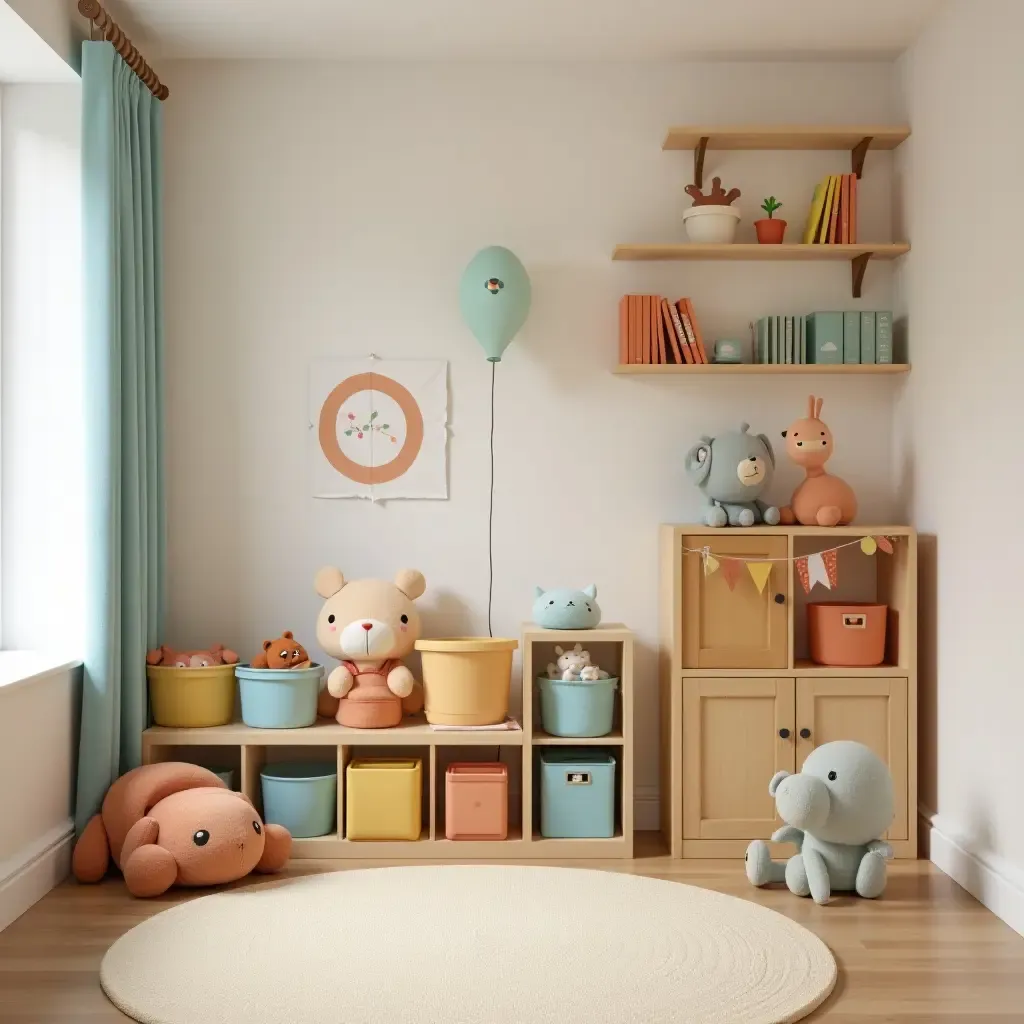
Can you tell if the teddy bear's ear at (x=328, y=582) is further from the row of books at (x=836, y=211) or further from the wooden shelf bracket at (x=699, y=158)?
the row of books at (x=836, y=211)

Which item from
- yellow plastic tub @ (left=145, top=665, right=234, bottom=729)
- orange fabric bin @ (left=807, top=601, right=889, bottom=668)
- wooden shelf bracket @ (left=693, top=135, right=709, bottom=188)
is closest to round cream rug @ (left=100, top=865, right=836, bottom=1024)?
yellow plastic tub @ (left=145, top=665, right=234, bottom=729)

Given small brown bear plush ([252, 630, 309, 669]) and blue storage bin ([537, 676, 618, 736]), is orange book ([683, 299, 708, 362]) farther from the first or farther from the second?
small brown bear plush ([252, 630, 309, 669])

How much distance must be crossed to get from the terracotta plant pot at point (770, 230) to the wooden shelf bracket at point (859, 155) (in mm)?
337

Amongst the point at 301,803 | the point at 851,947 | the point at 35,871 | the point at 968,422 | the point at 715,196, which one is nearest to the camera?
the point at 851,947

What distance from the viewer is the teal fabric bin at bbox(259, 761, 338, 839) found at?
361cm

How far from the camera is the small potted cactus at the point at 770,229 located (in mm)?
3857

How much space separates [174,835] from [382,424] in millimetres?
1468

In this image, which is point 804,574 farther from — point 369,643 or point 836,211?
point 369,643

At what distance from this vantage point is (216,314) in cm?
400

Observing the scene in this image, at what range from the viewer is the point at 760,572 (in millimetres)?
3613

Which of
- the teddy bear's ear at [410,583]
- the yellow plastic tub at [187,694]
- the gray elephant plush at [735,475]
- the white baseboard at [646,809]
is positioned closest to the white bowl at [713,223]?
the gray elephant plush at [735,475]

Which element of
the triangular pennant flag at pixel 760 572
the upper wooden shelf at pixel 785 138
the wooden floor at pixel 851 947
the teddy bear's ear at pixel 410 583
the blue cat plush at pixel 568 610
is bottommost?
the wooden floor at pixel 851 947

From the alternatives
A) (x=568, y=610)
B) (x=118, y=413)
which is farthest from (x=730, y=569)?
(x=118, y=413)

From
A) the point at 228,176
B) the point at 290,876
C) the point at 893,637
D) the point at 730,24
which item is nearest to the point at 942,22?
the point at 730,24
